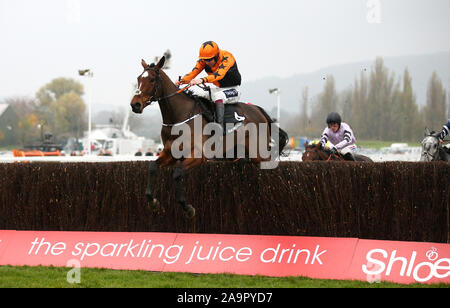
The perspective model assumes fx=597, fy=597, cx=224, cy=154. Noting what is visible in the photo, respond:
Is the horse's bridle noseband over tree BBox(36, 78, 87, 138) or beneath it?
over

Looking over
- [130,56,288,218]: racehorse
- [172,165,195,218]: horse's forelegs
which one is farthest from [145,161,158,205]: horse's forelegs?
[172,165,195,218]: horse's forelegs

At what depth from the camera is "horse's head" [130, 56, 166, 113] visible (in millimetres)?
7551

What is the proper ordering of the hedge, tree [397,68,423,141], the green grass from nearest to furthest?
the green grass, the hedge, tree [397,68,423,141]

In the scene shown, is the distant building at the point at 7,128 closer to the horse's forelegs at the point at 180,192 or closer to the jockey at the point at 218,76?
the jockey at the point at 218,76

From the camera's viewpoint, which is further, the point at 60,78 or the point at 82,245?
the point at 60,78

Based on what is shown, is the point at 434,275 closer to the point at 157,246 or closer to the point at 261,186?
the point at 261,186

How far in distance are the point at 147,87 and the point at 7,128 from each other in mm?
57395

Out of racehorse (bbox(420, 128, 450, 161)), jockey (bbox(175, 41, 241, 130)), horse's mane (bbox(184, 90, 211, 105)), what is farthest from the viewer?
racehorse (bbox(420, 128, 450, 161))

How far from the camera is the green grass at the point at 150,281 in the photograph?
6301mm

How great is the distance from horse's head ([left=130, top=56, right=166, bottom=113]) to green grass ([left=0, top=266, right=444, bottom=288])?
81.1 inches

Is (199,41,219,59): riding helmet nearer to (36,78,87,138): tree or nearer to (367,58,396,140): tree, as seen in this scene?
(367,58,396,140): tree

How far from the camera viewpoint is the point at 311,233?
25.7ft
